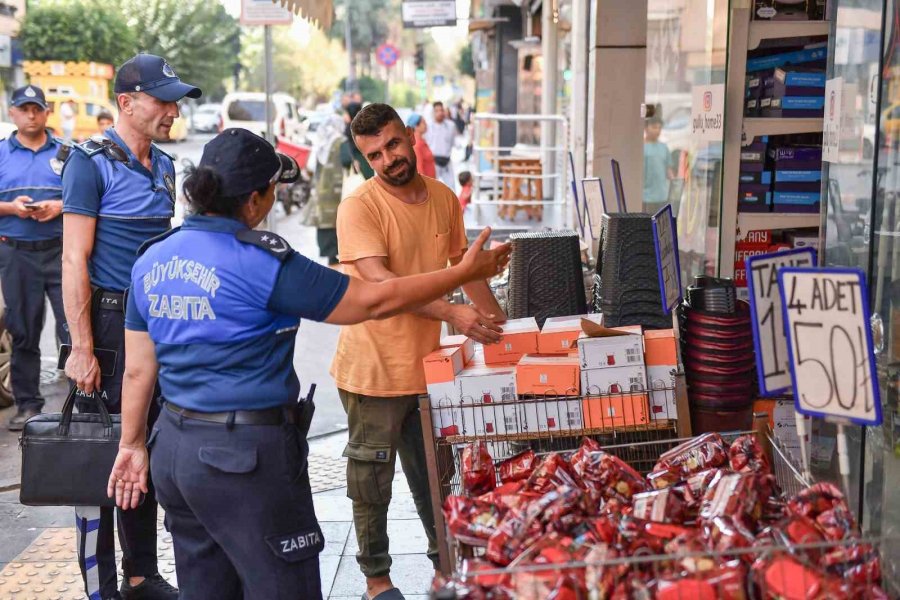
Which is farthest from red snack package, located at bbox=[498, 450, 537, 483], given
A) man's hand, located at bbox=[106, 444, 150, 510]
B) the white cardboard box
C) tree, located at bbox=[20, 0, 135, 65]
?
tree, located at bbox=[20, 0, 135, 65]

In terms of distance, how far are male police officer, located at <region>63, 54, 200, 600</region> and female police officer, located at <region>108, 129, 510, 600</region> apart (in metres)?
1.20

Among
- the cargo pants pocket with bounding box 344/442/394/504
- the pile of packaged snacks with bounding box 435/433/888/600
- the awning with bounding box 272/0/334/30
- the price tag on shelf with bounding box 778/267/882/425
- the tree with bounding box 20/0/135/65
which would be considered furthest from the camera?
the tree with bounding box 20/0/135/65

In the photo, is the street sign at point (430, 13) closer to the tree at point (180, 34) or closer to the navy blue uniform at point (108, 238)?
the navy blue uniform at point (108, 238)

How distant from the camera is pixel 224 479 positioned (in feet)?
11.0

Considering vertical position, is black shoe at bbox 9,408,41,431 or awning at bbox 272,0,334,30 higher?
awning at bbox 272,0,334,30

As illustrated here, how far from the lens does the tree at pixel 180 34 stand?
166 ft

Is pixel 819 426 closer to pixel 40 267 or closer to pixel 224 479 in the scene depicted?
pixel 224 479

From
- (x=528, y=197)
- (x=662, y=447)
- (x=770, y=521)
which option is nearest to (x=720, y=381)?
(x=662, y=447)

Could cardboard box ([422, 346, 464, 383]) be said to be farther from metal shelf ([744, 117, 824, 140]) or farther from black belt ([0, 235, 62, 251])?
black belt ([0, 235, 62, 251])

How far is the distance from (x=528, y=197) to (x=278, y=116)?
1633 centimetres

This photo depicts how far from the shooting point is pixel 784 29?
6.03m

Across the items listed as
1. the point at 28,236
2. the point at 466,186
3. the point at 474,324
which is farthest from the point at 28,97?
the point at 466,186

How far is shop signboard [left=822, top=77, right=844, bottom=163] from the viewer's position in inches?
160

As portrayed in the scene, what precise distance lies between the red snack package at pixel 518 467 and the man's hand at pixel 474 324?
0.69m
